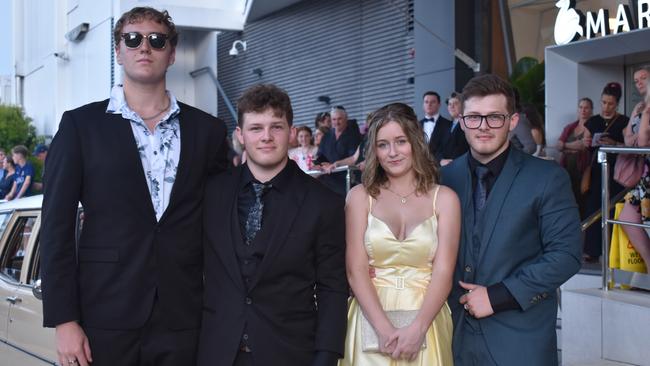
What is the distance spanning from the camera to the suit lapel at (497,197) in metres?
3.60

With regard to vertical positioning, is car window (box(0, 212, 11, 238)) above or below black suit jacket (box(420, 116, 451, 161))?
below

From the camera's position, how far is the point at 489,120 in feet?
12.0

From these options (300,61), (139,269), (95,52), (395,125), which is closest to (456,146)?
(395,125)

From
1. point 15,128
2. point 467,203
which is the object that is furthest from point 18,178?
point 15,128

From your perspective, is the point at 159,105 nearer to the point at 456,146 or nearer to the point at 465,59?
the point at 456,146

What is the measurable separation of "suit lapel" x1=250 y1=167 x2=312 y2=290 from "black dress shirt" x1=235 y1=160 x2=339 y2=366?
0.7 inches

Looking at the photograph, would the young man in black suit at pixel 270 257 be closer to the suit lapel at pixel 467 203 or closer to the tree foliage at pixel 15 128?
the suit lapel at pixel 467 203

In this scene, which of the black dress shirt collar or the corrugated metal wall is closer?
the black dress shirt collar

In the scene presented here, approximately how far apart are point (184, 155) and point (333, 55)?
1408 centimetres

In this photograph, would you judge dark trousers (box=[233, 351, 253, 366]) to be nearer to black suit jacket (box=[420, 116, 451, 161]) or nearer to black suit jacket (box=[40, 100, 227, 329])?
black suit jacket (box=[40, 100, 227, 329])

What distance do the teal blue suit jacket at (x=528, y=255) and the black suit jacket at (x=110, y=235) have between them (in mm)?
1352

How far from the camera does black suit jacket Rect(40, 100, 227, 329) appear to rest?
3.44m

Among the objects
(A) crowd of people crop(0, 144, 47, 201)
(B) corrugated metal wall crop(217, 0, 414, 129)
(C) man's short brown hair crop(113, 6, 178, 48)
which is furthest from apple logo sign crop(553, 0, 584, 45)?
(A) crowd of people crop(0, 144, 47, 201)

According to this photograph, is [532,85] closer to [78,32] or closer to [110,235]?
[110,235]
